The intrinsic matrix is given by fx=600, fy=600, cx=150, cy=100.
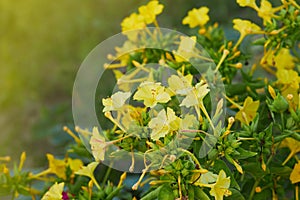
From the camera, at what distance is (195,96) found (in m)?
0.87

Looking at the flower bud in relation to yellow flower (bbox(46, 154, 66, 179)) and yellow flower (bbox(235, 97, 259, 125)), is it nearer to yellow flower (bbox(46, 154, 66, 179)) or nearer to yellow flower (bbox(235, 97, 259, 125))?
yellow flower (bbox(235, 97, 259, 125))

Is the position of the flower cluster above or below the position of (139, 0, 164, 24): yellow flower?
below

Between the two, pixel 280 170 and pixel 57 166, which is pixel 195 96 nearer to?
pixel 280 170

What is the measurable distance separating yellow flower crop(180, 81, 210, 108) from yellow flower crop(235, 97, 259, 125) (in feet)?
0.49

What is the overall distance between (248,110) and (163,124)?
0.23 m

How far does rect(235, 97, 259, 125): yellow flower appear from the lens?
100cm

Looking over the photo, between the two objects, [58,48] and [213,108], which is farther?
[58,48]

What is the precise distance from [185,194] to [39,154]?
151cm

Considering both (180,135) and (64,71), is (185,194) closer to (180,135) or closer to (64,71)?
(180,135)

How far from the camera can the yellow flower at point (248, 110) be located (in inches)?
39.3

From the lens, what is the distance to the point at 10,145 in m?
2.38

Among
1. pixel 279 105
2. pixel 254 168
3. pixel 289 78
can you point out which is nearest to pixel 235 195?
pixel 254 168

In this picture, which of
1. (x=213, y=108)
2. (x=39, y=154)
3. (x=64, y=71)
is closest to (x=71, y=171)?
(x=213, y=108)

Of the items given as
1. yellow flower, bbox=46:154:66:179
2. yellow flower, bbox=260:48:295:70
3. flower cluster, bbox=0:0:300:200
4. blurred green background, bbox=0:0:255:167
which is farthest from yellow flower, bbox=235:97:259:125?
blurred green background, bbox=0:0:255:167
